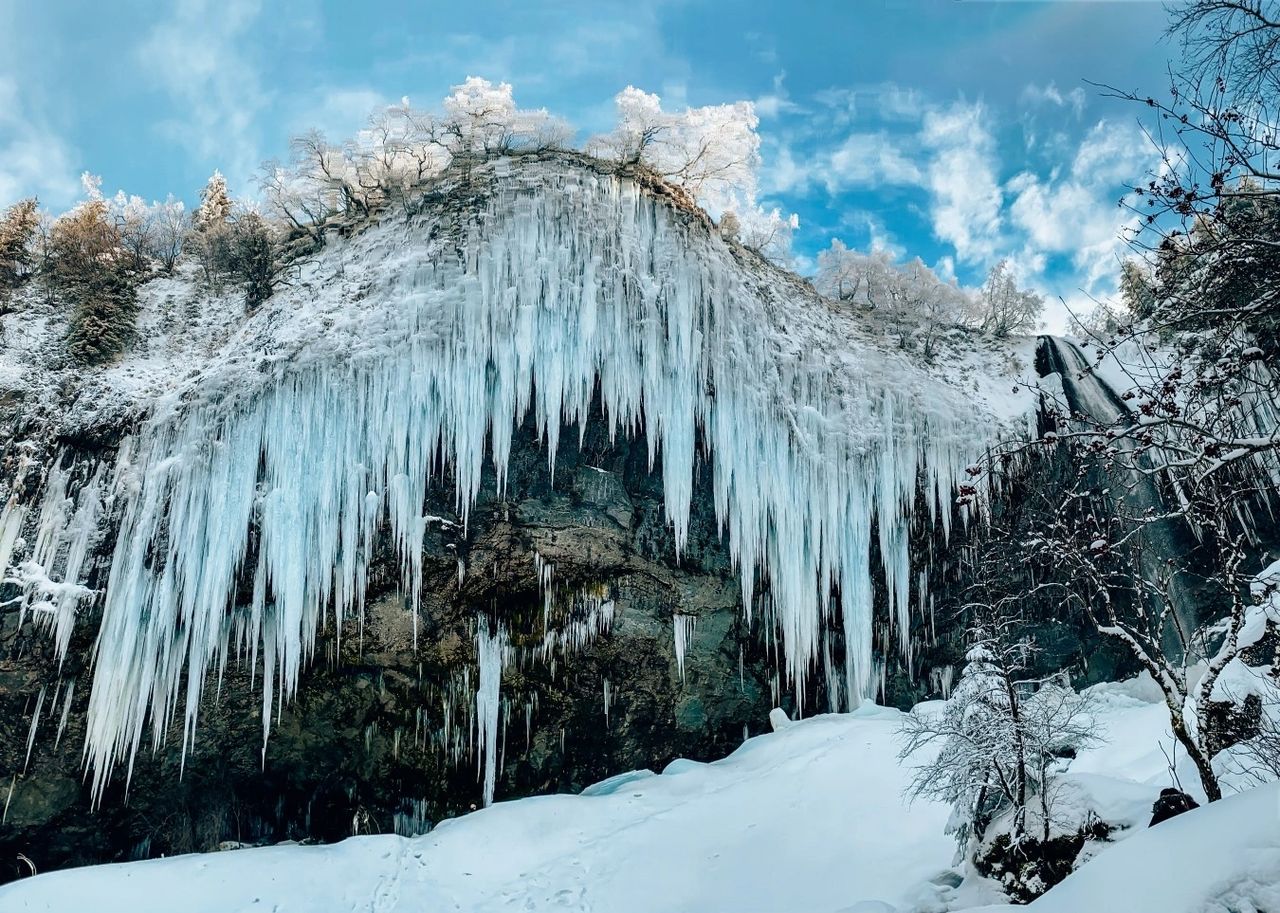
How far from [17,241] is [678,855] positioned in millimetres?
13722

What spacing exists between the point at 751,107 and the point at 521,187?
5.52 meters

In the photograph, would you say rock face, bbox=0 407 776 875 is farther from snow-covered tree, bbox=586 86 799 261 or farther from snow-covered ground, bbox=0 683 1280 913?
snow-covered tree, bbox=586 86 799 261

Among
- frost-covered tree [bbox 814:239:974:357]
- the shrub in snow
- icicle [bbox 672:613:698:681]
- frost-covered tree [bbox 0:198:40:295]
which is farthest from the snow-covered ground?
frost-covered tree [bbox 0:198:40:295]

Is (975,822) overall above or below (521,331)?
below

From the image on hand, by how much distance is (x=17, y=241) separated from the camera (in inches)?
497

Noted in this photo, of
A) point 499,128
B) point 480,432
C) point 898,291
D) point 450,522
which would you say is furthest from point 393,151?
point 898,291

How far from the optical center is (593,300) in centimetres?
1169

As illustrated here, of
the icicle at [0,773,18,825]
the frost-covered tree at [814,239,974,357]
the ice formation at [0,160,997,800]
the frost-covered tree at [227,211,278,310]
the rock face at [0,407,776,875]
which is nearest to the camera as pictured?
the ice formation at [0,160,997,800]

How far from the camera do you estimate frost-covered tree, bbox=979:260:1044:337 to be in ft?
62.7

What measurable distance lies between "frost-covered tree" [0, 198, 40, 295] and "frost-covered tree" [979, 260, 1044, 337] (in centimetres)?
1907

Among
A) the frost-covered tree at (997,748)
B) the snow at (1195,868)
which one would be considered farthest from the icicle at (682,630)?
the snow at (1195,868)

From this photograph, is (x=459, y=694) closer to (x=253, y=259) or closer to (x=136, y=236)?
(x=253, y=259)

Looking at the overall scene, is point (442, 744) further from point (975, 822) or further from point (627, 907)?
point (975, 822)

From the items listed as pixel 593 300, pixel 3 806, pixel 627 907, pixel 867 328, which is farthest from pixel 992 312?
pixel 3 806
